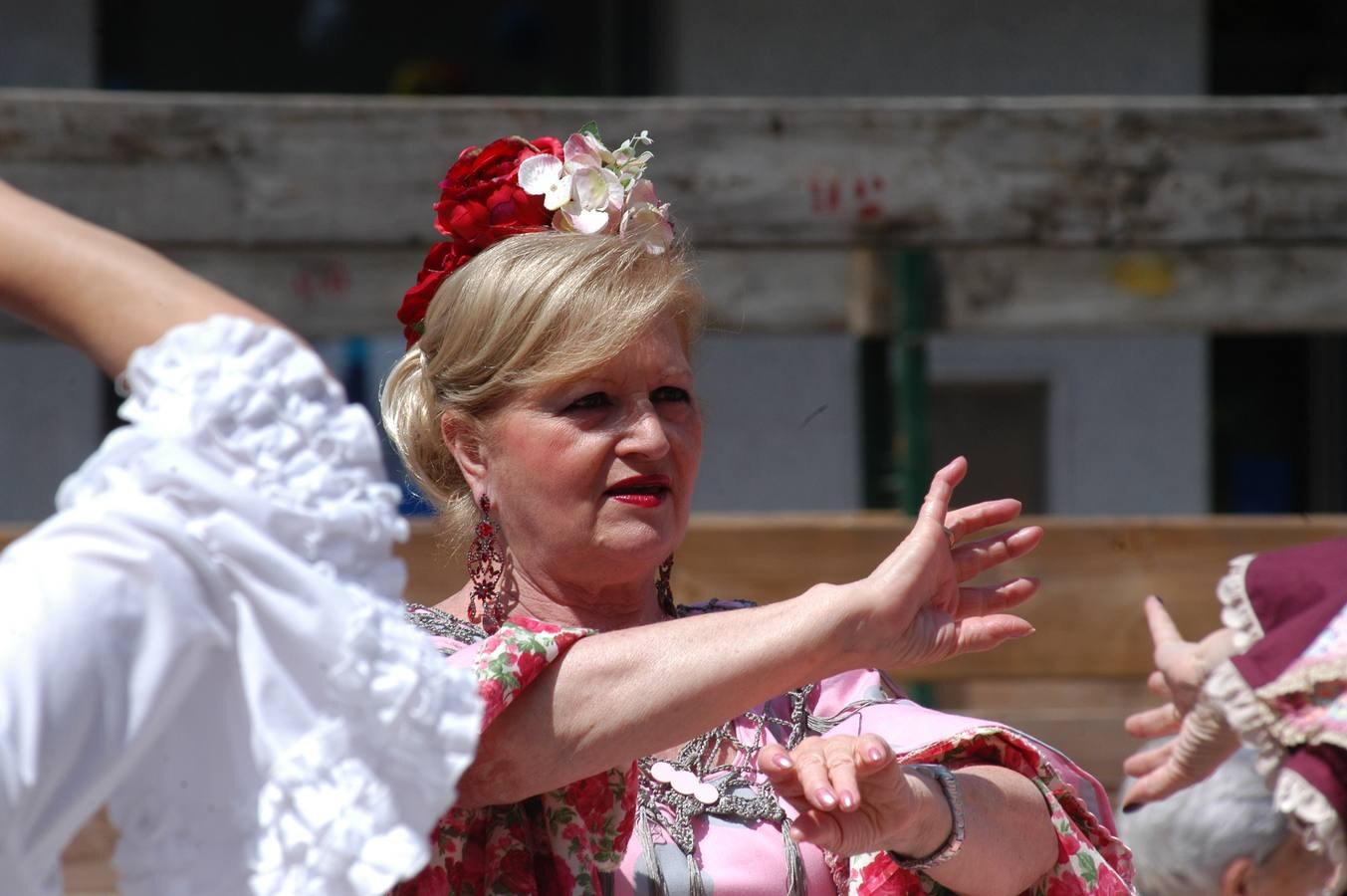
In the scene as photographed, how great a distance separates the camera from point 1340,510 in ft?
19.8

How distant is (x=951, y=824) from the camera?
1797 millimetres

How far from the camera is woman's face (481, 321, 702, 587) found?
2057 mm

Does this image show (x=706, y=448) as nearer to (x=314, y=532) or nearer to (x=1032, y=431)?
(x=1032, y=431)

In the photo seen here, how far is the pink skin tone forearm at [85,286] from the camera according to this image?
110 cm

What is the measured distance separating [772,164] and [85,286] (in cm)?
212

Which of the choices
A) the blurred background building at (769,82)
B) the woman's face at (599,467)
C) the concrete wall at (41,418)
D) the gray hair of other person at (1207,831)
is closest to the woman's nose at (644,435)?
the woman's face at (599,467)

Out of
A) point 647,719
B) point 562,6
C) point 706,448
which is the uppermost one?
point 562,6

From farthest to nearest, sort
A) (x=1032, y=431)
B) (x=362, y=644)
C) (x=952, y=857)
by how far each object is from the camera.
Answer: (x=1032, y=431)
(x=952, y=857)
(x=362, y=644)

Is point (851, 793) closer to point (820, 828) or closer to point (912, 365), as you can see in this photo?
point (820, 828)

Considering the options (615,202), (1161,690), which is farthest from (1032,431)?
(615,202)

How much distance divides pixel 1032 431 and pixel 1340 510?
1.17 metres

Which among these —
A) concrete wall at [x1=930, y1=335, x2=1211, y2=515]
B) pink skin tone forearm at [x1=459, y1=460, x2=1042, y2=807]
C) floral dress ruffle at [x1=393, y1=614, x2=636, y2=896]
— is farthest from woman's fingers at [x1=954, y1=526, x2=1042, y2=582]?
concrete wall at [x1=930, y1=335, x2=1211, y2=515]

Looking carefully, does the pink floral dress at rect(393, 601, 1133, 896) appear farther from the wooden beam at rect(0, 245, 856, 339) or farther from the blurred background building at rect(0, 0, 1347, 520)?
the blurred background building at rect(0, 0, 1347, 520)

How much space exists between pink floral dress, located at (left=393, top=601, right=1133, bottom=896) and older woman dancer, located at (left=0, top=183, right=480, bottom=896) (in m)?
0.46
